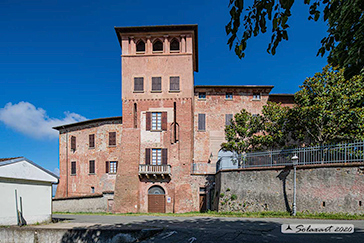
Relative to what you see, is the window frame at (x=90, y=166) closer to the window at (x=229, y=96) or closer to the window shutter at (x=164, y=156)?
the window shutter at (x=164, y=156)

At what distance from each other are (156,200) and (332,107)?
16.2 m

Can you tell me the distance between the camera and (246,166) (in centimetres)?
1922

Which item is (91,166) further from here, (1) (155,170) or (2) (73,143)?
(1) (155,170)

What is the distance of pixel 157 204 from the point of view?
24.3m

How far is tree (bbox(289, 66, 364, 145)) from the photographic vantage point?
1845cm

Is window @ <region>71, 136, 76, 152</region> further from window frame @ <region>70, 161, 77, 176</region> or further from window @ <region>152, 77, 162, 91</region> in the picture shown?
window @ <region>152, 77, 162, 91</region>

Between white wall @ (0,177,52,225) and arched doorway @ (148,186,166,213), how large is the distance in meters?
10.6

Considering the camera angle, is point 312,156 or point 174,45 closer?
point 312,156

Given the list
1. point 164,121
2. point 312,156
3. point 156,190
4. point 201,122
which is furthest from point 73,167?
point 312,156

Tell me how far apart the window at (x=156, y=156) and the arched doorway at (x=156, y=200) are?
230 centimetres

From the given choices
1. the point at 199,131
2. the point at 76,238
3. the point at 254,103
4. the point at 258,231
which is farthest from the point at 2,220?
the point at 254,103

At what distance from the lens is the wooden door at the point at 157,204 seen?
24281 millimetres

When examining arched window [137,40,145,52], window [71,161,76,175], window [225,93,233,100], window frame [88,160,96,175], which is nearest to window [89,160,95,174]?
window frame [88,160,96,175]

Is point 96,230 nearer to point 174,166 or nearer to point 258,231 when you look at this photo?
point 258,231
